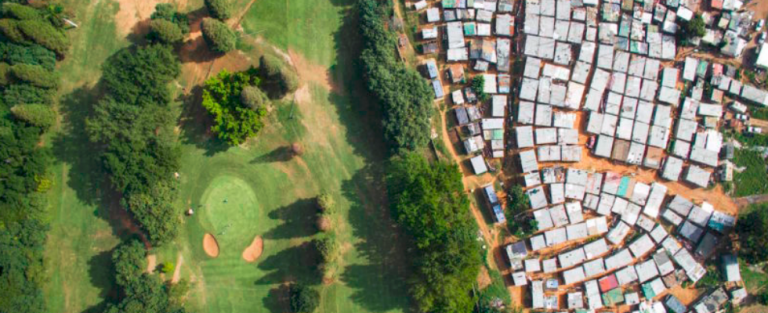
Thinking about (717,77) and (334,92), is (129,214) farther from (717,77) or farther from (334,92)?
(717,77)

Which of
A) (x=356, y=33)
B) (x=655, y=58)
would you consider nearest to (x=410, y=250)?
(x=356, y=33)

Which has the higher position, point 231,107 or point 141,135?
point 231,107

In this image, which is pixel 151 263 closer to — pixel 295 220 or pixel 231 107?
pixel 295 220

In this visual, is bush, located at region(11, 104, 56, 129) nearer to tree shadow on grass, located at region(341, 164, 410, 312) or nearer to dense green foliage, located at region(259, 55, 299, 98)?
dense green foliage, located at region(259, 55, 299, 98)

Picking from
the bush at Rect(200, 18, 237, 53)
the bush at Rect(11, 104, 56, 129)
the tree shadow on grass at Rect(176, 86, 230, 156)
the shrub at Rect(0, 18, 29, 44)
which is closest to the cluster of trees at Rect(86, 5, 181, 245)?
the tree shadow on grass at Rect(176, 86, 230, 156)

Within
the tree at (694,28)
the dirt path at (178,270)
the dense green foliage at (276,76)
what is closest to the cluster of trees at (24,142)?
the dirt path at (178,270)

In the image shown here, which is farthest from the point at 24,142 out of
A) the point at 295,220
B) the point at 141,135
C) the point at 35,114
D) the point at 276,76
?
the point at 295,220
